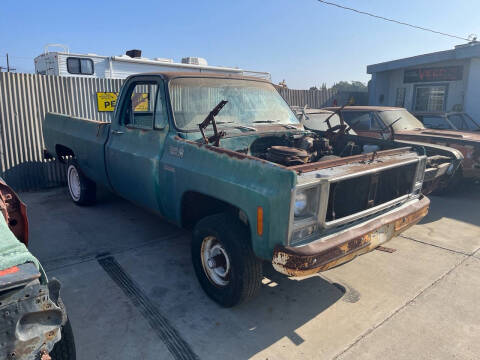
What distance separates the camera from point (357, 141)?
4453 millimetres

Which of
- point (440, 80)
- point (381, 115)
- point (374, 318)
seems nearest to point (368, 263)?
point (374, 318)

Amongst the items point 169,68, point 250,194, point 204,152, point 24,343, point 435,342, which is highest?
point 169,68

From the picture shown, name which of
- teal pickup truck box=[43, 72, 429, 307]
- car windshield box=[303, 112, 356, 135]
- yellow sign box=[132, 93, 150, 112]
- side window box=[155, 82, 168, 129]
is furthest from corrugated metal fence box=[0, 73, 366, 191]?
car windshield box=[303, 112, 356, 135]

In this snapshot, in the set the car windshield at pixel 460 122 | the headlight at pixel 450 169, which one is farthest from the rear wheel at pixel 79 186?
the car windshield at pixel 460 122

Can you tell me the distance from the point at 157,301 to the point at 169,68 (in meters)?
9.93

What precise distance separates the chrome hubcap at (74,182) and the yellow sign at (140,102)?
1.83 meters

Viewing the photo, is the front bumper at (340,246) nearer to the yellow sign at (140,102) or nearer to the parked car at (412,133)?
the yellow sign at (140,102)

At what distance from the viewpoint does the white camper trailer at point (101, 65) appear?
989cm

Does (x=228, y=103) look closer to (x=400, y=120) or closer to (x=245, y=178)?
(x=245, y=178)

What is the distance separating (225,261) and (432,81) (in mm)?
15323

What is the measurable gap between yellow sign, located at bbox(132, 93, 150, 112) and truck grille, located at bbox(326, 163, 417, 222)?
2853 mm

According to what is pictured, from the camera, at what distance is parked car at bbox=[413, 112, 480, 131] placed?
8.51 m

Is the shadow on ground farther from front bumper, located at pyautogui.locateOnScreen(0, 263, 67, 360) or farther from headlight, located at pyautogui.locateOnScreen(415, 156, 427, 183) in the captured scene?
headlight, located at pyautogui.locateOnScreen(415, 156, 427, 183)

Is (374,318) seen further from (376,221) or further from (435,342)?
(376,221)
